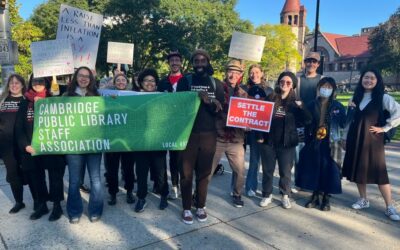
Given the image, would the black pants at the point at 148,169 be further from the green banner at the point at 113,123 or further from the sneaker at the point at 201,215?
the sneaker at the point at 201,215

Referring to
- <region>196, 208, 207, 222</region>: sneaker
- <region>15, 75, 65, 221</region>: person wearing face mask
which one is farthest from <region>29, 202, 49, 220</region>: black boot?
<region>196, 208, 207, 222</region>: sneaker

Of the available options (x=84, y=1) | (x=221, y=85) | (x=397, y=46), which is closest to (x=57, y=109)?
(x=221, y=85)

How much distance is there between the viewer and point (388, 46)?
48531 mm

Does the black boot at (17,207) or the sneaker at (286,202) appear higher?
the sneaker at (286,202)

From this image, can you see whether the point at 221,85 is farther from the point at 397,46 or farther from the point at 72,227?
the point at 397,46

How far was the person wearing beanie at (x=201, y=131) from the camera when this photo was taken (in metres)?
4.07

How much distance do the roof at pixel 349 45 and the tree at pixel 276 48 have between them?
31.6 metres

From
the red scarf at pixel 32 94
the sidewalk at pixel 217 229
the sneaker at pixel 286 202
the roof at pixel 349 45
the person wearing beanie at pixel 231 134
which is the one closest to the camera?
the sidewalk at pixel 217 229

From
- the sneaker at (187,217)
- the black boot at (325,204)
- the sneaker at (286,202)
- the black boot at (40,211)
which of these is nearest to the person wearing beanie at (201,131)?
the sneaker at (187,217)

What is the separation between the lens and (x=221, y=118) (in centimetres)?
447

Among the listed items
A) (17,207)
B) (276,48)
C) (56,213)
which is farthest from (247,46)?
(276,48)

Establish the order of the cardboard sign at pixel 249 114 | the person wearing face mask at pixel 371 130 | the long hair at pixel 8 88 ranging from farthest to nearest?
the cardboard sign at pixel 249 114 < the person wearing face mask at pixel 371 130 < the long hair at pixel 8 88

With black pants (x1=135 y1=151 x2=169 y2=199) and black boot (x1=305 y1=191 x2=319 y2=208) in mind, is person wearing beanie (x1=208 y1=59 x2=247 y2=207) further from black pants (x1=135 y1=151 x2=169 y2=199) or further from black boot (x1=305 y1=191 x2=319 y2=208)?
black boot (x1=305 y1=191 x2=319 y2=208)

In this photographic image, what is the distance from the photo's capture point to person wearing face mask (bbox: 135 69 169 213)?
446 cm
